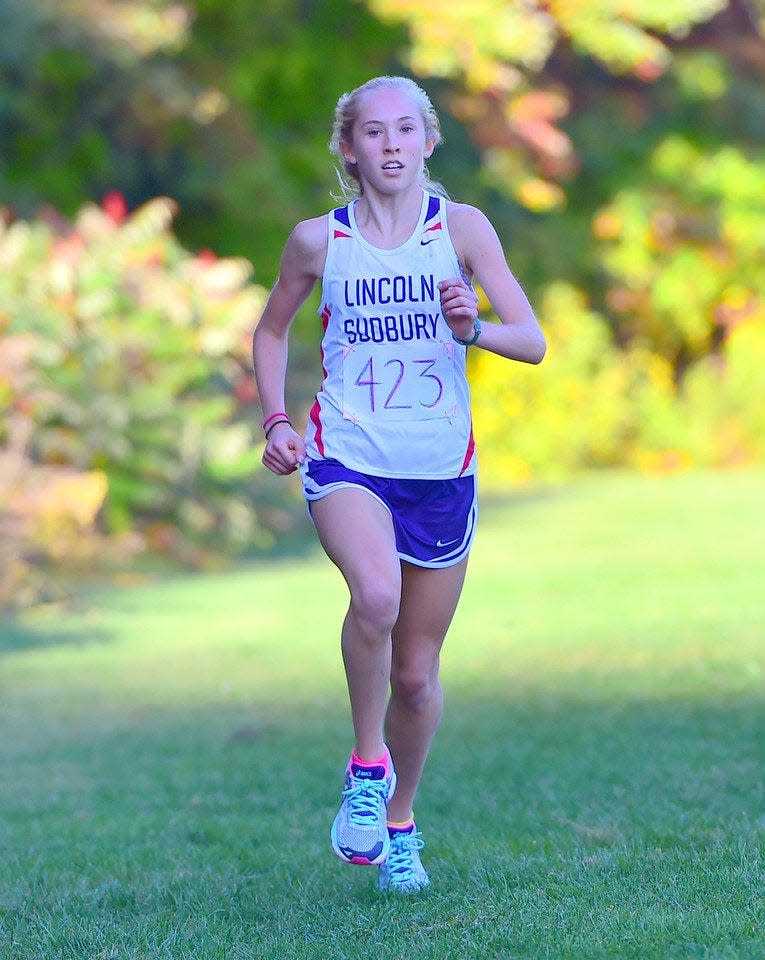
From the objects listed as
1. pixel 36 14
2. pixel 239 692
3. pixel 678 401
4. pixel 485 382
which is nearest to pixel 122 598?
pixel 239 692

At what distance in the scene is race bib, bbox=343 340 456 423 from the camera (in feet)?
14.9

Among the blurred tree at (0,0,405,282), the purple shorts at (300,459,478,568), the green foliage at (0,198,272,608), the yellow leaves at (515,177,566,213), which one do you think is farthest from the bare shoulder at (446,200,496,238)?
the yellow leaves at (515,177,566,213)

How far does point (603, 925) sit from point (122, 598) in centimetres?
838

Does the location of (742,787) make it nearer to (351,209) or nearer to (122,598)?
(351,209)

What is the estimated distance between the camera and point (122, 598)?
39.9 ft

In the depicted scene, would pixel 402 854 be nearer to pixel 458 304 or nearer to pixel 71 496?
pixel 458 304

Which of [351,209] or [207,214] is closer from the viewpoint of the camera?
[351,209]

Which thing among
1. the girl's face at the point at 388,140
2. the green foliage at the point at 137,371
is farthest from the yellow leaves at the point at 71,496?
the girl's face at the point at 388,140

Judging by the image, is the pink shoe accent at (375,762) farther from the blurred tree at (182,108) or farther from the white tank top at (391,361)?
the blurred tree at (182,108)

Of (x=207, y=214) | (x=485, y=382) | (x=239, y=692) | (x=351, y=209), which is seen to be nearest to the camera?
(x=351, y=209)

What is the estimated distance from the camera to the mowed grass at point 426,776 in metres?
4.27

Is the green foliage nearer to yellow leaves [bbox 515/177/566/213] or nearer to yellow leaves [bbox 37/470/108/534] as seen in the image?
yellow leaves [bbox 37/470/108/534]

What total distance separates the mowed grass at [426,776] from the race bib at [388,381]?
4.14 feet

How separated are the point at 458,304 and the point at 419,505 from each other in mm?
595
